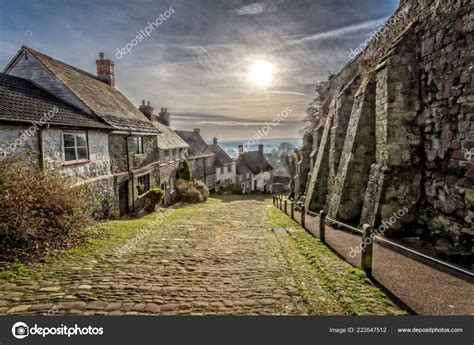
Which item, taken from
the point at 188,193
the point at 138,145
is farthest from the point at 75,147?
the point at 188,193

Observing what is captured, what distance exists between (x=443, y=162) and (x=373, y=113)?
2.63 m

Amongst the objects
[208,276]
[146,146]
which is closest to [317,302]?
[208,276]

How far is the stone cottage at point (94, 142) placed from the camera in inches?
340

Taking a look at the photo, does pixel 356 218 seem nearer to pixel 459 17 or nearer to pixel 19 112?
pixel 459 17

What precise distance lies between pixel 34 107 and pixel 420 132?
11.8m

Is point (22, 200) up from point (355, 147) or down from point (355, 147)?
down

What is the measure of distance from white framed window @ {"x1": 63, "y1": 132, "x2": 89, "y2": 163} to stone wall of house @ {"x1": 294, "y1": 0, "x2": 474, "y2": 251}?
9558mm

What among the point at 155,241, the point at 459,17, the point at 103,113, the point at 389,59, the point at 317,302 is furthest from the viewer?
the point at 103,113

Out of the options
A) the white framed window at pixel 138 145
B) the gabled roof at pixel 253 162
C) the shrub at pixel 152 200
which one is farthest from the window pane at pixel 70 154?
the gabled roof at pixel 253 162

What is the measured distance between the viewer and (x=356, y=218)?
778 cm

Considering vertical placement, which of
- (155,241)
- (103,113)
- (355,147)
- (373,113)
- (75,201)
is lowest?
(155,241)

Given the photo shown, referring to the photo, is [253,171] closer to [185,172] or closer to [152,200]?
[185,172]

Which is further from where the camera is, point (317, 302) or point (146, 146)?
point (146, 146)

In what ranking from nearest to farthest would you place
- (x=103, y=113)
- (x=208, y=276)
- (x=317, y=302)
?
1. (x=317, y=302)
2. (x=208, y=276)
3. (x=103, y=113)
